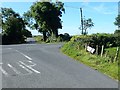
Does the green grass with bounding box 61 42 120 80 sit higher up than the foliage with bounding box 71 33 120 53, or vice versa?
the foliage with bounding box 71 33 120 53

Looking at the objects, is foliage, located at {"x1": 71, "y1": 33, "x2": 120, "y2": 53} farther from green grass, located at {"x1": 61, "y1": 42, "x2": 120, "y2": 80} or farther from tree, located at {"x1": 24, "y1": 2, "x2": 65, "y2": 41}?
tree, located at {"x1": 24, "y1": 2, "x2": 65, "y2": 41}

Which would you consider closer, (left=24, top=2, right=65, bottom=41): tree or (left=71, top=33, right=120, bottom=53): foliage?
(left=71, top=33, right=120, bottom=53): foliage

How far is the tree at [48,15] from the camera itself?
63.5m

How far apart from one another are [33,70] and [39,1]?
161 feet

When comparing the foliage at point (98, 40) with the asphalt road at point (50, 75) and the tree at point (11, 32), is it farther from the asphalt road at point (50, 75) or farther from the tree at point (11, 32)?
the tree at point (11, 32)

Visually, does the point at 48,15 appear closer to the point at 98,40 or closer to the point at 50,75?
the point at 98,40

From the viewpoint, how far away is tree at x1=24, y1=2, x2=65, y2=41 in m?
63.5

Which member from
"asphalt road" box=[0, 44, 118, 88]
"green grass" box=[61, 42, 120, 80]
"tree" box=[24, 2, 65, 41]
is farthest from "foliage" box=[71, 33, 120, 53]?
"tree" box=[24, 2, 65, 41]

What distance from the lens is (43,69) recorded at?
16672 millimetres

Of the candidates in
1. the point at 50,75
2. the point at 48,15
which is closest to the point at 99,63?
the point at 50,75

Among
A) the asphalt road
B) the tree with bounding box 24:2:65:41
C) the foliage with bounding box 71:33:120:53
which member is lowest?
the asphalt road

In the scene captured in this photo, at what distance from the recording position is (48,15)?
63969 millimetres

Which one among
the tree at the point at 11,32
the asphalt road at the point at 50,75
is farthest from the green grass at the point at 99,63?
the tree at the point at 11,32

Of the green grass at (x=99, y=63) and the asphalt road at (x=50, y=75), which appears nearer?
the asphalt road at (x=50, y=75)
